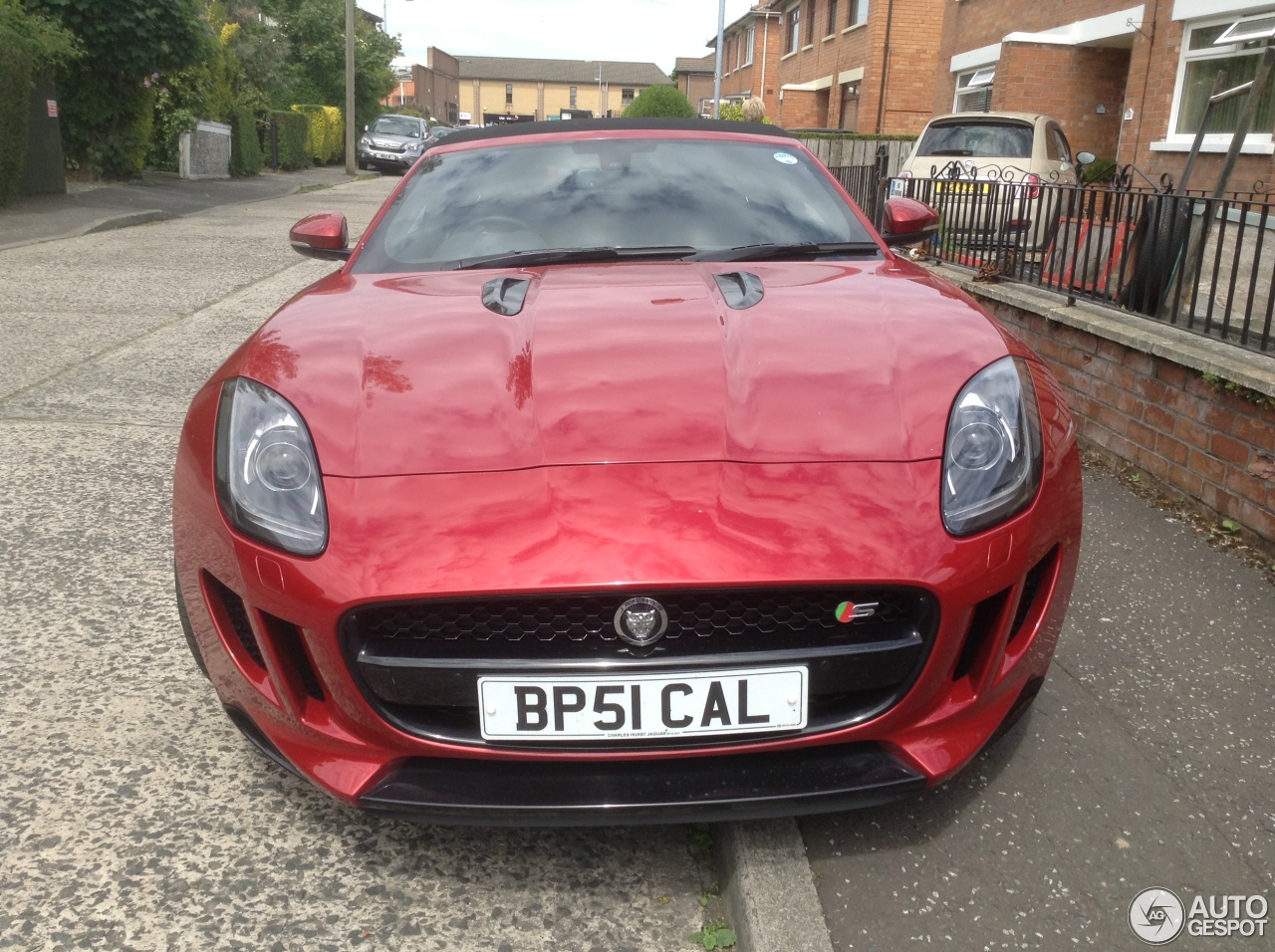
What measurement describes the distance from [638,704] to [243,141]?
25103mm

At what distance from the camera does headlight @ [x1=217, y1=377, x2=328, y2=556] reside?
1.92 meters

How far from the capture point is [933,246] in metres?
8.04

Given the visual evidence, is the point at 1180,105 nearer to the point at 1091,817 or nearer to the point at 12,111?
the point at 1091,817

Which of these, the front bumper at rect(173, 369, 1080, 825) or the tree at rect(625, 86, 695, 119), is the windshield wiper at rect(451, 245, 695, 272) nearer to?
the front bumper at rect(173, 369, 1080, 825)

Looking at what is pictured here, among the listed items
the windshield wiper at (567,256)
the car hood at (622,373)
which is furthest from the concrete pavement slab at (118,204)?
the car hood at (622,373)

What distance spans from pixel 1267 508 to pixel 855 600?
2.35m

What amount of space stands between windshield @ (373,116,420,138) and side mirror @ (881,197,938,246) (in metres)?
32.5

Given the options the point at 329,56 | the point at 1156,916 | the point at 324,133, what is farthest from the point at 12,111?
the point at 329,56

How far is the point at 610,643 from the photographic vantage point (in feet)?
6.09

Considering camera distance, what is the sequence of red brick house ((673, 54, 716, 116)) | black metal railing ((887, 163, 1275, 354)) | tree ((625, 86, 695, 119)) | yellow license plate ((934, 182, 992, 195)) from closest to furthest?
black metal railing ((887, 163, 1275, 354))
yellow license plate ((934, 182, 992, 195))
tree ((625, 86, 695, 119))
red brick house ((673, 54, 716, 116))

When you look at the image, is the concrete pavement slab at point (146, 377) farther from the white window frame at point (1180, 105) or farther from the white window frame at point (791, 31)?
the white window frame at point (791, 31)

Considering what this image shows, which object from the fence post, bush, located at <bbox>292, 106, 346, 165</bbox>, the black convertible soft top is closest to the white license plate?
the black convertible soft top

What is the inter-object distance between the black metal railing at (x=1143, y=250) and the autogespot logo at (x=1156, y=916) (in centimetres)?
249

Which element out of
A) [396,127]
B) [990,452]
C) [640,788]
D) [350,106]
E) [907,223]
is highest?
[350,106]
